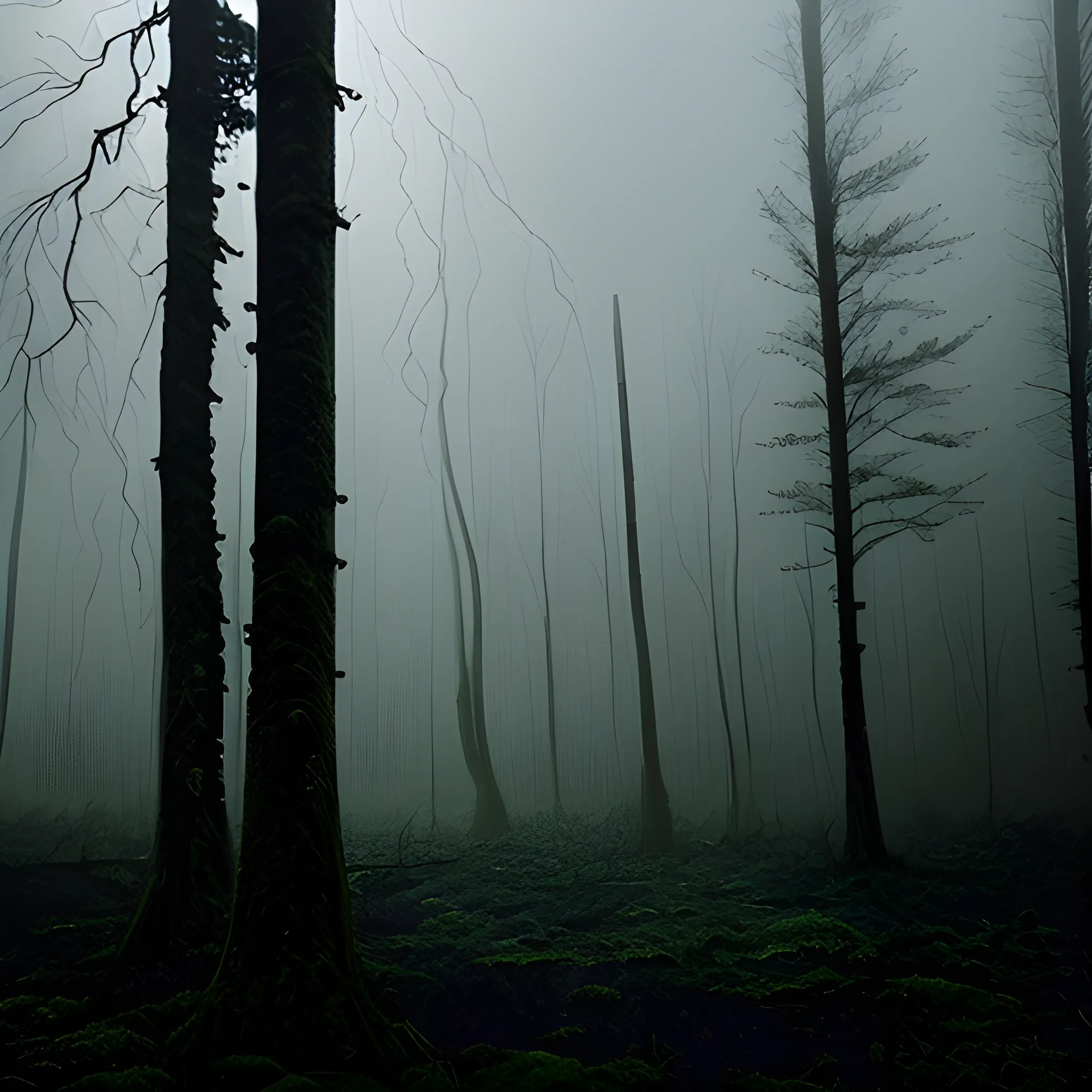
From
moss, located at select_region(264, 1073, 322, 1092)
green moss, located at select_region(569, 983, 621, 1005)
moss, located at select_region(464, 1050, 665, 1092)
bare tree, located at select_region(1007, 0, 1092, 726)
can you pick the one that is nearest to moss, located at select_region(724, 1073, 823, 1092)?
moss, located at select_region(464, 1050, 665, 1092)

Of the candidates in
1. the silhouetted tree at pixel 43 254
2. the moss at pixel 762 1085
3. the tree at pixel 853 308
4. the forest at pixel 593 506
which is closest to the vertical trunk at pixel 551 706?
the forest at pixel 593 506

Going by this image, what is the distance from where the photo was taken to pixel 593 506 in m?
3.68

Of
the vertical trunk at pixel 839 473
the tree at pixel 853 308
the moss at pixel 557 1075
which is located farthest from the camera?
the tree at pixel 853 308

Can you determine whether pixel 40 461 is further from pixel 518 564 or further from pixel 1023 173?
pixel 1023 173

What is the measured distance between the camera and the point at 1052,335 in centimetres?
335

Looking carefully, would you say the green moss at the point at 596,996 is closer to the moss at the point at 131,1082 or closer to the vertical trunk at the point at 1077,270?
the moss at the point at 131,1082

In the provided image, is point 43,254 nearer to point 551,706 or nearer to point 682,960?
point 551,706

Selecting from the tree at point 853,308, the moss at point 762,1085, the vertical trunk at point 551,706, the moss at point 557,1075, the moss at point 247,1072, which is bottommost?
the moss at point 762,1085

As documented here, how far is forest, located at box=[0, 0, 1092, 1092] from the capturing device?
2.84m

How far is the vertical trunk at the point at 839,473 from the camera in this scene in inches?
125

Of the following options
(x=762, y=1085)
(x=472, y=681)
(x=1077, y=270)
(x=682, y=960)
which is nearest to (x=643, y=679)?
(x=472, y=681)

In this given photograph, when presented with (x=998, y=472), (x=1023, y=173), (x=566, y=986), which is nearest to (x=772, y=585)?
(x=998, y=472)

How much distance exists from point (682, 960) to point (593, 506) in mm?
1855

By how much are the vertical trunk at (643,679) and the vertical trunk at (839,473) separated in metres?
0.73
